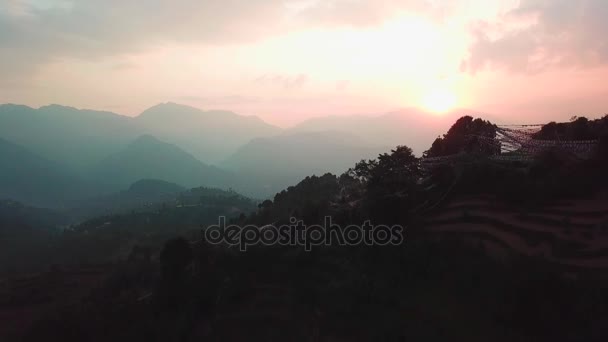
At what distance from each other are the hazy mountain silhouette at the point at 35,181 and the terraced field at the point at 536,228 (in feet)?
458

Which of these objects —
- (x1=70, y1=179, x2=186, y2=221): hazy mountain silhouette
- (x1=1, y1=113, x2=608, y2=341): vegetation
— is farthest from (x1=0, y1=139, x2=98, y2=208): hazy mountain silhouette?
(x1=1, y1=113, x2=608, y2=341): vegetation

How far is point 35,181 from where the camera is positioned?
14925 centimetres

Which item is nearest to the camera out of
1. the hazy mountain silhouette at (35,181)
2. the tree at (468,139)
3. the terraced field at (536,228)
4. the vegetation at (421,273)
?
the vegetation at (421,273)

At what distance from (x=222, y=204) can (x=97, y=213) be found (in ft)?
132

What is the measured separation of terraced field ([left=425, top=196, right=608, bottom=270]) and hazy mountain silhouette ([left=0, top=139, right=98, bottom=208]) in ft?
Answer: 458

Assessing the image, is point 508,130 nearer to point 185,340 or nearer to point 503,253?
point 503,253

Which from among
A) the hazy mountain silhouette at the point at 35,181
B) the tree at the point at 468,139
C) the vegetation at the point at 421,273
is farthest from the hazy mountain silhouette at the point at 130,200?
the vegetation at the point at 421,273

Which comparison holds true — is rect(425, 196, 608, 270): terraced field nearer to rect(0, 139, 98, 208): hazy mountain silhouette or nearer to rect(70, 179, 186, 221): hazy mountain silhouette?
rect(70, 179, 186, 221): hazy mountain silhouette

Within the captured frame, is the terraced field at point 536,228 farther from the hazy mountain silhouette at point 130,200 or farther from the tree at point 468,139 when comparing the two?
the hazy mountain silhouette at point 130,200

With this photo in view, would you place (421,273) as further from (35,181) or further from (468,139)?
(35,181)

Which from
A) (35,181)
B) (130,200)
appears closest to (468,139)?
(130,200)

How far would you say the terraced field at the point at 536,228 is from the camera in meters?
12.8

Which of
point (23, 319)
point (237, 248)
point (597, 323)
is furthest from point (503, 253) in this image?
point (23, 319)

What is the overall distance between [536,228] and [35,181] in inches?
6517
